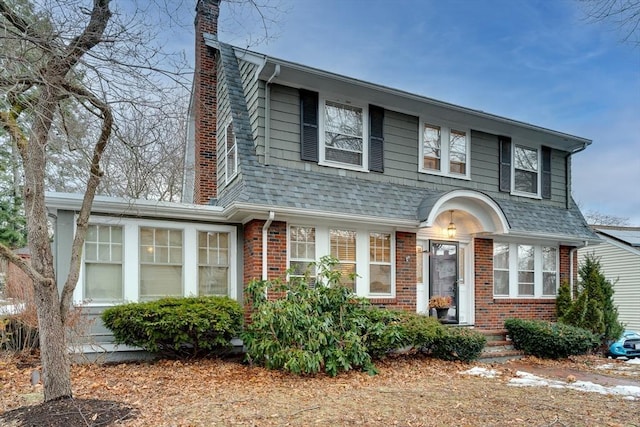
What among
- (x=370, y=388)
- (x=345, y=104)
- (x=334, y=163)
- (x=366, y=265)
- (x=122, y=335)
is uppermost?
(x=345, y=104)

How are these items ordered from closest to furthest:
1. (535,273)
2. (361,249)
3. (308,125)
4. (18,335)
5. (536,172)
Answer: (18,335), (308,125), (361,249), (535,273), (536,172)

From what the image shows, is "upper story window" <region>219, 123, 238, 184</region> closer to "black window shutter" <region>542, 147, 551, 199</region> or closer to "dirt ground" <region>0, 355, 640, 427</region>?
"dirt ground" <region>0, 355, 640, 427</region>

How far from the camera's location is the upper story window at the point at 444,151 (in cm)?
1074

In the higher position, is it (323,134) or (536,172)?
(323,134)

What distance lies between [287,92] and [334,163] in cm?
Answer: 175

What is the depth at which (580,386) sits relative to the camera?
270 inches

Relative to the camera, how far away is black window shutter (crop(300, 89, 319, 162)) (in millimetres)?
9164

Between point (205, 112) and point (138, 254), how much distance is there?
14.4 ft

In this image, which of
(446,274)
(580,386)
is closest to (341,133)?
(446,274)

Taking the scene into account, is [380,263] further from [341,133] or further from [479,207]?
[341,133]

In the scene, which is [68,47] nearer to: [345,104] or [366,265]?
[345,104]

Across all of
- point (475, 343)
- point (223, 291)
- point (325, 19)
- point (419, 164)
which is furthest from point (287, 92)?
point (475, 343)

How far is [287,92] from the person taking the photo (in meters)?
9.07

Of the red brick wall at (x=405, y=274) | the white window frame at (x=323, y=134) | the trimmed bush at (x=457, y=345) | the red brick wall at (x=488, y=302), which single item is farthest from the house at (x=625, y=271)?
the white window frame at (x=323, y=134)
